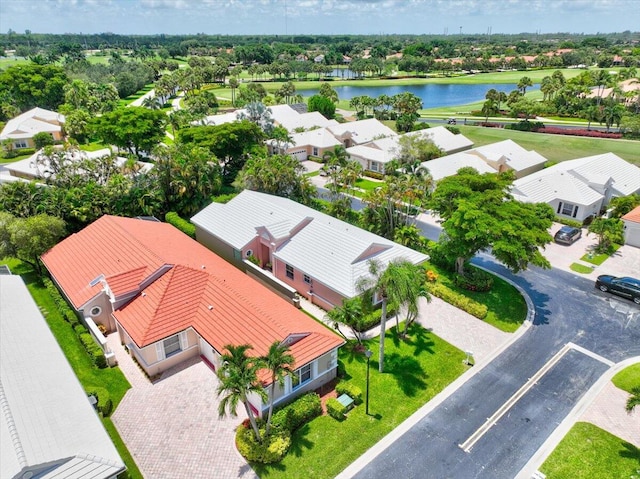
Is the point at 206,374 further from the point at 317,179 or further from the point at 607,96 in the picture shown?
the point at 607,96

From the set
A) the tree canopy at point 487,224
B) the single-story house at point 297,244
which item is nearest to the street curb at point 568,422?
the tree canopy at point 487,224

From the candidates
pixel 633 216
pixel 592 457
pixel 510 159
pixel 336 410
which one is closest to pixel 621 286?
pixel 633 216

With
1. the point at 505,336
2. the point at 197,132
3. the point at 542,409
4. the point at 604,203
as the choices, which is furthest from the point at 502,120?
the point at 542,409

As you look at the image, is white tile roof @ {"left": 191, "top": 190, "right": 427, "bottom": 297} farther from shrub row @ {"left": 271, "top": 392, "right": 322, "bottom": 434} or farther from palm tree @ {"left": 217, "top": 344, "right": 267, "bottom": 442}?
palm tree @ {"left": 217, "top": 344, "right": 267, "bottom": 442}

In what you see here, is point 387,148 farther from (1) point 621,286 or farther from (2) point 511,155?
(1) point 621,286

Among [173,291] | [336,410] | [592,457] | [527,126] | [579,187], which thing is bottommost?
[592,457]

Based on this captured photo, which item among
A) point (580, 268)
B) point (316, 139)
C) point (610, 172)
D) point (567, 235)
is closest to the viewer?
point (580, 268)
